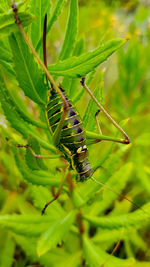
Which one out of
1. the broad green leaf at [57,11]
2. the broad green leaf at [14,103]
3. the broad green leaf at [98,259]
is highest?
the broad green leaf at [57,11]

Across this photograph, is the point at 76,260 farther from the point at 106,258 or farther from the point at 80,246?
the point at 106,258

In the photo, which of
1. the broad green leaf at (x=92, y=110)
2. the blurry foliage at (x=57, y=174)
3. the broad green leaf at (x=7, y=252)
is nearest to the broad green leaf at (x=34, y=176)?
the blurry foliage at (x=57, y=174)

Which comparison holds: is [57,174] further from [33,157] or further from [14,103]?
[14,103]

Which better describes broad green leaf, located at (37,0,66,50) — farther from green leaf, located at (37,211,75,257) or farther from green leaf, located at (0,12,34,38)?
green leaf, located at (37,211,75,257)

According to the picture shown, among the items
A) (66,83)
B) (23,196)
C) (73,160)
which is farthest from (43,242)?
(23,196)

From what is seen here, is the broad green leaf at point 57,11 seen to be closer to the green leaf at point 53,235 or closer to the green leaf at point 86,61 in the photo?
the green leaf at point 86,61

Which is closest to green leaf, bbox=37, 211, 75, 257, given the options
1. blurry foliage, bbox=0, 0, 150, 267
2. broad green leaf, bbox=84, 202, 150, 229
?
blurry foliage, bbox=0, 0, 150, 267
